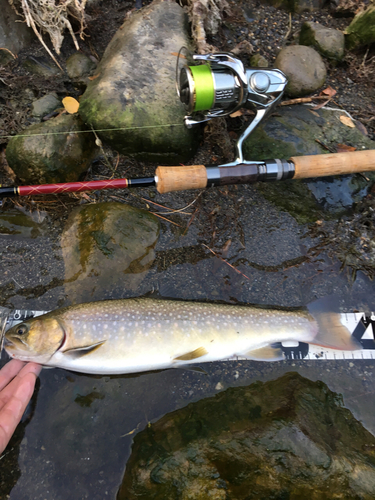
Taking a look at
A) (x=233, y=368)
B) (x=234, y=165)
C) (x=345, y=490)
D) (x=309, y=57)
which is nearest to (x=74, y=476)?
(x=233, y=368)

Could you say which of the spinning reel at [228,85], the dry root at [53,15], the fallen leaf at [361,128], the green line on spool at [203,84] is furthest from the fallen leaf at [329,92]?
the dry root at [53,15]

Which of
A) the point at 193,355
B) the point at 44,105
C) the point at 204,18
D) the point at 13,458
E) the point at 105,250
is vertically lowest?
the point at 13,458

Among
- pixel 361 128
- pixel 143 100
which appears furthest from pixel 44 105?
pixel 361 128

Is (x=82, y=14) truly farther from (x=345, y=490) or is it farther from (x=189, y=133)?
(x=345, y=490)

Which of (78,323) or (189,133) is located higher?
(189,133)

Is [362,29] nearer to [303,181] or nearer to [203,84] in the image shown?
[303,181]

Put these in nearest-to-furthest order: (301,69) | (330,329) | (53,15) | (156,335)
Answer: (156,335), (330,329), (301,69), (53,15)

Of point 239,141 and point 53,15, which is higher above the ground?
point 53,15
